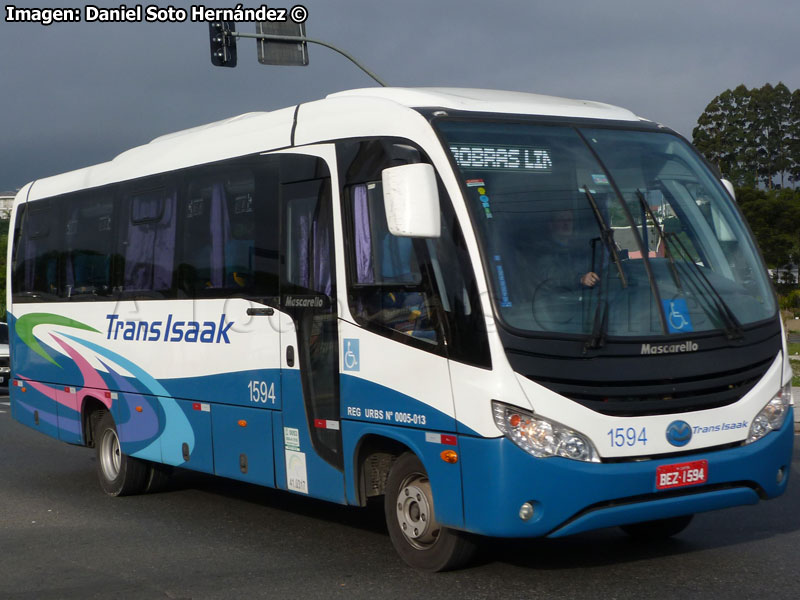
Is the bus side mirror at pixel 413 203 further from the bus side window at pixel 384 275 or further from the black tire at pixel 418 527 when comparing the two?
the black tire at pixel 418 527

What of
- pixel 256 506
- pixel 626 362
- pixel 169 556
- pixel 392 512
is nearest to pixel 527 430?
pixel 626 362

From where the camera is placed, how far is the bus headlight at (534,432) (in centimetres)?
634

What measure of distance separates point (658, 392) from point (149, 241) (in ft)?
17.6

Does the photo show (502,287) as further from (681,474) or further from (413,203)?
(681,474)

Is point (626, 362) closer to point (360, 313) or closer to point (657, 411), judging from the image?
point (657, 411)

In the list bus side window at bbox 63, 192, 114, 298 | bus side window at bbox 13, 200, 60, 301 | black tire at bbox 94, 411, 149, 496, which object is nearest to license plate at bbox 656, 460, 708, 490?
black tire at bbox 94, 411, 149, 496

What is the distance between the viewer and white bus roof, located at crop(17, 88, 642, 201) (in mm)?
7344

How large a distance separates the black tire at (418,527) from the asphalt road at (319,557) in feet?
0.36

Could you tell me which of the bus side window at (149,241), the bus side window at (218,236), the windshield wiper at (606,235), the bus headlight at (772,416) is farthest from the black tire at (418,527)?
the bus side window at (149,241)

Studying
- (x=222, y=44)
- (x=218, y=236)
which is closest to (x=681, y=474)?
(x=218, y=236)

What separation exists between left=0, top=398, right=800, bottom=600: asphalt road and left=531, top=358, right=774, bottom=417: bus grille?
1017 mm

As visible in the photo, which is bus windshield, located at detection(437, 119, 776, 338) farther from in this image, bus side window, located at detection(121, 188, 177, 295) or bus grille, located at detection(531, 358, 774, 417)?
bus side window, located at detection(121, 188, 177, 295)

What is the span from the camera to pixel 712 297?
698 centimetres

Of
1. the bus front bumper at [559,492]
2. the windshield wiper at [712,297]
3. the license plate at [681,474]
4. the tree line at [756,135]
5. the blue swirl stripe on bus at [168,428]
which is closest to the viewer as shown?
the bus front bumper at [559,492]
